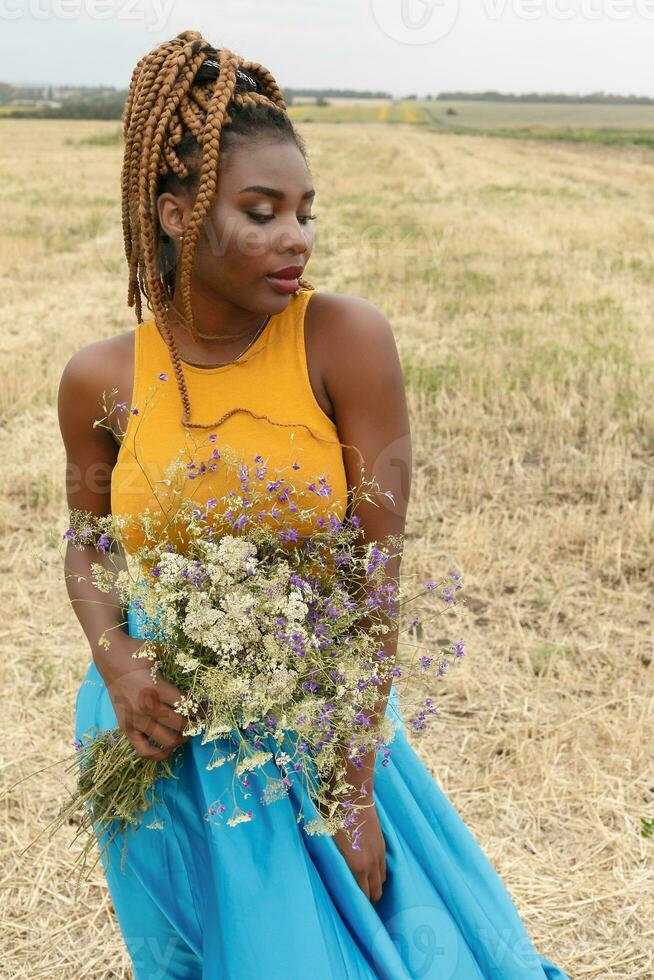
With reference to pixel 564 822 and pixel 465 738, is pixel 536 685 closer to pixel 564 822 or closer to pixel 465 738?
pixel 465 738

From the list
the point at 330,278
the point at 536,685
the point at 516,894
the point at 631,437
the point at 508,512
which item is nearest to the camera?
the point at 516,894

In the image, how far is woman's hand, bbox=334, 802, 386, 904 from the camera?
197 cm

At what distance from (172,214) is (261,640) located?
0.88 m

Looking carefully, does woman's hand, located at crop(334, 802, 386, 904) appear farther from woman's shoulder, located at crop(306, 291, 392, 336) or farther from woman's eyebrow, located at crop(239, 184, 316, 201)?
woman's eyebrow, located at crop(239, 184, 316, 201)

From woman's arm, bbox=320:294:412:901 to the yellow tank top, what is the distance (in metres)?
0.04

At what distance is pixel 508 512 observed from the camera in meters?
5.13

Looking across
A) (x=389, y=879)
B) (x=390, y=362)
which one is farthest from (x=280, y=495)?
(x=389, y=879)

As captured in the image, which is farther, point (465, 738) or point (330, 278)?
point (330, 278)

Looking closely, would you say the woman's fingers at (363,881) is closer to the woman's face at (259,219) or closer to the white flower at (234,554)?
the white flower at (234,554)

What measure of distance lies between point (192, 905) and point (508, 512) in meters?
3.41

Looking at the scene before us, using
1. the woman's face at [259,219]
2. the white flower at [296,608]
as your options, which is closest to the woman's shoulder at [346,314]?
the woman's face at [259,219]

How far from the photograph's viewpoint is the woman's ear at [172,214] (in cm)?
201

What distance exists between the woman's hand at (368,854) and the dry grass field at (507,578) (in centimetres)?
74

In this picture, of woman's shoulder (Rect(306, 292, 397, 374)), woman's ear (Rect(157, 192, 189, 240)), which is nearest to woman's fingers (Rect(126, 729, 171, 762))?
woman's shoulder (Rect(306, 292, 397, 374))
